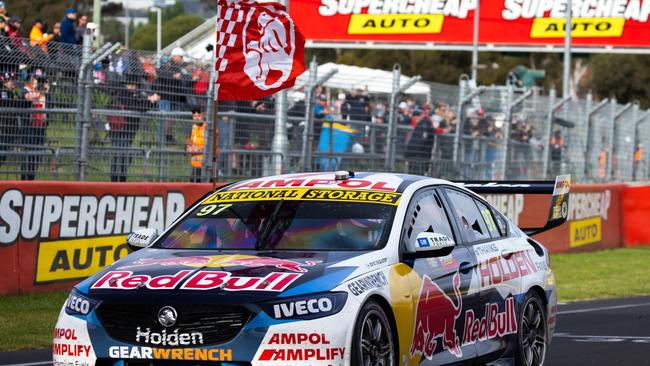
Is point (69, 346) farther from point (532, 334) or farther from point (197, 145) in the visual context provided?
point (197, 145)

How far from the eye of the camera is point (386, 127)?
71.3ft

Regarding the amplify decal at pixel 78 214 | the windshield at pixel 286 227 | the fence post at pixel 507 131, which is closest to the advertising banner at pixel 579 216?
the fence post at pixel 507 131

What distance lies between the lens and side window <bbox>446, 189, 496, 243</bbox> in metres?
9.59

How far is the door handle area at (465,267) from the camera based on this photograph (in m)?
9.11

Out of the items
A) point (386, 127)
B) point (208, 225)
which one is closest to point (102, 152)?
point (386, 127)

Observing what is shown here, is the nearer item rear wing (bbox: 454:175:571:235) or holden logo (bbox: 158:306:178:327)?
holden logo (bbox: 158:306:178:327)

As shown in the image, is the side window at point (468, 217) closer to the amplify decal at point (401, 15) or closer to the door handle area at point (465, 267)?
the door handle area at point (465, 267)

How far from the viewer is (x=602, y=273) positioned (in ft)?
73.9

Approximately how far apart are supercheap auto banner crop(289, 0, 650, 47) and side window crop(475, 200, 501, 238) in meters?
45.4

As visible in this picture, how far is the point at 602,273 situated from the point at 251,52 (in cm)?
981

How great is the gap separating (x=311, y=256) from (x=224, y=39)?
6520mm

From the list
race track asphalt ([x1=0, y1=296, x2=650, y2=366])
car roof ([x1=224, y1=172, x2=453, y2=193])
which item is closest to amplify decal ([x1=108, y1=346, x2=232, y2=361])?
car roof ([x1=224, y1=172, x2=453, y2=193])

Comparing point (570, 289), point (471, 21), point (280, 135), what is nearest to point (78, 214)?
point (280, 135)

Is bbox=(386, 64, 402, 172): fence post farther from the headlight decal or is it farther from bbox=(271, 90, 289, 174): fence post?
the headlight decal
